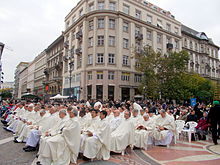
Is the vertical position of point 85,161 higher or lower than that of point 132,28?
lower

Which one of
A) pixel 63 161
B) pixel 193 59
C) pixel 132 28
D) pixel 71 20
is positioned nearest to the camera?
pixel 63 161

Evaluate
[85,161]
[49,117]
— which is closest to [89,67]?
[49,117]

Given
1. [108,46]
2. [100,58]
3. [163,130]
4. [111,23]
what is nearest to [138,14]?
[111,23]

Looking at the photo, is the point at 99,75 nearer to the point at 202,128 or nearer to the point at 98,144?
the point at 202,128

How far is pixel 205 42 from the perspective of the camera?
174 feet

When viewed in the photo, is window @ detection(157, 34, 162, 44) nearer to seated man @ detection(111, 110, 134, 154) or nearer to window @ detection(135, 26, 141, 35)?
window @ detection(135, 26, 141, 35)

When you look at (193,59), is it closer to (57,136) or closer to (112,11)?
(112,11)

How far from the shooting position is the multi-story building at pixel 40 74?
60.0m

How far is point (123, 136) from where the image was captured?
6926 millimetres

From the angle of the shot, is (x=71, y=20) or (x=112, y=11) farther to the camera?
(x=71, y=20)

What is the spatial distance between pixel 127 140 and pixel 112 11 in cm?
2735

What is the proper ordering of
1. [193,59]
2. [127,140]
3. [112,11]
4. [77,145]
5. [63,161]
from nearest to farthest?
[63,161]
[77,145]
[127,140]
[112,11]
[193,59]

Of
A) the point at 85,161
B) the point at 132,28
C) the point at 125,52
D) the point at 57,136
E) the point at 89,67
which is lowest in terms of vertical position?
the point at 85,161

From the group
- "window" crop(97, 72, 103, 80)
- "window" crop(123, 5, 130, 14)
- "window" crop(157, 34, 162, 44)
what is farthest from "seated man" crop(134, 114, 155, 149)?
"window" crop(157, 34, 162, 44)
